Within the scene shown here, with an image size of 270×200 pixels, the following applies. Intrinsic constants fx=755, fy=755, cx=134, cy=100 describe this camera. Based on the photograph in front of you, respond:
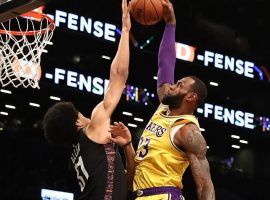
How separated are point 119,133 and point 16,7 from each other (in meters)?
1.47

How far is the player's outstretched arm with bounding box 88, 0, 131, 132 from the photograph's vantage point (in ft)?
17.3

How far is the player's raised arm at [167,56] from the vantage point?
622 cm

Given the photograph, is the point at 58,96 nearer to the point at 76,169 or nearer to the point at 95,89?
the point at 95,89

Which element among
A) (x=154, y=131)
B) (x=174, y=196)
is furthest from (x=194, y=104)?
(x=174, y=196)

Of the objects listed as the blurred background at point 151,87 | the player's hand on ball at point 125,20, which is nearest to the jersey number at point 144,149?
the player's hand on ball at point 125,20

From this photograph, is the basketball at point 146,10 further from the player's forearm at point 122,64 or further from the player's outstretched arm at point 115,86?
the player's forearm at point 122,64

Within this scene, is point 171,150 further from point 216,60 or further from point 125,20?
point 216,60

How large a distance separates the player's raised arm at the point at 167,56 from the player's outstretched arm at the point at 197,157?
755 mm

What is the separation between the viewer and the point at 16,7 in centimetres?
608

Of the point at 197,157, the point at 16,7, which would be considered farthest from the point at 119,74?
the point at 16,7

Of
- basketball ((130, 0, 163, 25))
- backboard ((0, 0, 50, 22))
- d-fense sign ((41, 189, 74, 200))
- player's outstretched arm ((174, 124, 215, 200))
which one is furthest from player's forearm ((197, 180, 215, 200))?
d-fense sign ((41, 189, 74, 200))

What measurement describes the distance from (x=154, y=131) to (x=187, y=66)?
1239 cm

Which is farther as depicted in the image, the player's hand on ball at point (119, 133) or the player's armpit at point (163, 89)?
the player's armpit at point (163, 89)

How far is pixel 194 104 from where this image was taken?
578 cm
